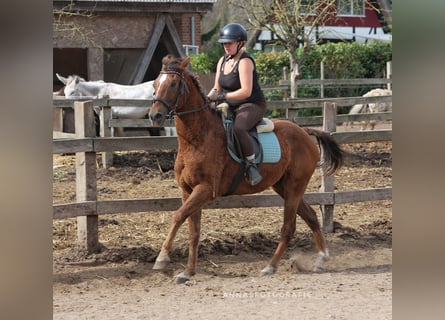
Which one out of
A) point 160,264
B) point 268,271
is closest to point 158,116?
point 160,264

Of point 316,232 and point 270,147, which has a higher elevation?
point 270,147

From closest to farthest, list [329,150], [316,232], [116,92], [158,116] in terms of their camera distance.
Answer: [158,116], [316,232], [329,150], [116,92]

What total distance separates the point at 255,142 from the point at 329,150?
3.68 feet

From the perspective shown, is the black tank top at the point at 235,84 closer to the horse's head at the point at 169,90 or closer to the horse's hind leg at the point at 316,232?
the horse's head at the point at 169,90

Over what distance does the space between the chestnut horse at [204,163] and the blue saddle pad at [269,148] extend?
0.23 feet

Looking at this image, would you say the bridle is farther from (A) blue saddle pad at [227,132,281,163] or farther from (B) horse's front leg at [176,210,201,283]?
(B) horse's front leg at [176,210,201,283]

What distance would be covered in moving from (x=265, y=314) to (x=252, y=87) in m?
2.16

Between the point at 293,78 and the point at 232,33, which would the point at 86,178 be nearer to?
the point at 232,33

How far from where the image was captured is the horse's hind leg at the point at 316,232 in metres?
6.62

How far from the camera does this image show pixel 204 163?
605cm

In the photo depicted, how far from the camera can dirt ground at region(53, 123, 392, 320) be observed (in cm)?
508

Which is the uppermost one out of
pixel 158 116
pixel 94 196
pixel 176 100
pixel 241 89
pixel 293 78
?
pixel 293 78

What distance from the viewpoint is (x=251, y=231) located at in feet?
24.8

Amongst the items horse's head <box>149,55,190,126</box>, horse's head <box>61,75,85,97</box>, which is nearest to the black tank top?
horse's head <box>149,55,190,126</box>
